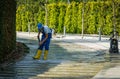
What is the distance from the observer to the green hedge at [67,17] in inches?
1420

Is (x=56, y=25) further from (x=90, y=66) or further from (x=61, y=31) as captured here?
(x=90, y=66)

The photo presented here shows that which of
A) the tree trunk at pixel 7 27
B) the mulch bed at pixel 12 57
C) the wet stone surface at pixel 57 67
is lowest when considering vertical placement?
the wet stone surface at pixel 57 67

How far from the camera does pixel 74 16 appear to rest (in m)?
38.5

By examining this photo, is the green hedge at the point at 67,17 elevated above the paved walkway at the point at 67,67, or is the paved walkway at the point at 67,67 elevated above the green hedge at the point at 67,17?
the green hedge at the point at 67,17

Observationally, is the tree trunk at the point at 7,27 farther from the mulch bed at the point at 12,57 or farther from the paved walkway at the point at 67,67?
the paved walkway at the point at 67,67

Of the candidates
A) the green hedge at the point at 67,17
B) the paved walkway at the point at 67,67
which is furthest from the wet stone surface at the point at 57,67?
the green hedge at the point at 67,17

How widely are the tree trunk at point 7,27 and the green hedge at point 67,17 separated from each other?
1607 centimetres

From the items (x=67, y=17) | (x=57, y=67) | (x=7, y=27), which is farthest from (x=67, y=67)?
(x=67, y=17)

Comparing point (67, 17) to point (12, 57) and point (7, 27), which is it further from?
point (7, 27)

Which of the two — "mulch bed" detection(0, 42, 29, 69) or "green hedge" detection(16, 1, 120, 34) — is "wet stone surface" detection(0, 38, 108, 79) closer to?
"mulch bed" detection(0, 42, 29, 69)

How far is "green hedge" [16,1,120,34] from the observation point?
3606cm

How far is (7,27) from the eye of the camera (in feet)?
50.1

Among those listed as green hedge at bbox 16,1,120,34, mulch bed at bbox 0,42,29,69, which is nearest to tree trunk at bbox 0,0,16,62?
mulch bed at bbox 0,42,29,69

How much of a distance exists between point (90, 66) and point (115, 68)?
1070mm
